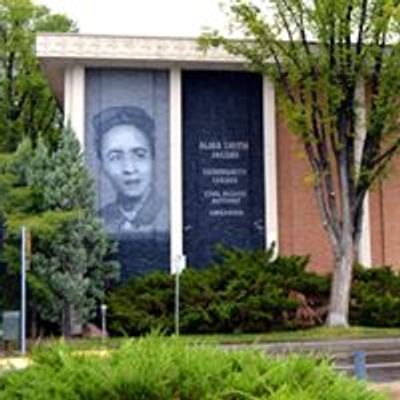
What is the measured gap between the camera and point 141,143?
121 ft

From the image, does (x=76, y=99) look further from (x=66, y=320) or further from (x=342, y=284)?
(x=342, y=284)

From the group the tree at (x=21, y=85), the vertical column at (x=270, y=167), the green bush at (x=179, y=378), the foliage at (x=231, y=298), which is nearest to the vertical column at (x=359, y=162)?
the vertical column at (x=270, y=167)

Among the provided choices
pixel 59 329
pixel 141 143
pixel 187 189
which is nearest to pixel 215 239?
pixel 187 189

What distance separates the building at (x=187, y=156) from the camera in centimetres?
3641

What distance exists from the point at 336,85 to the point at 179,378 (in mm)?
27973

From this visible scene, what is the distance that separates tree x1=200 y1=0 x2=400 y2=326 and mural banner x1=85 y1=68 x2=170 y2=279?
14.6 ft

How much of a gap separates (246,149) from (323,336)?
10036 millimetres

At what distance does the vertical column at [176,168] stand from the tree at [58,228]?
3640 mm

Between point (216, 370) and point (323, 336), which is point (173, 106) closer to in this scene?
point (323, 336)

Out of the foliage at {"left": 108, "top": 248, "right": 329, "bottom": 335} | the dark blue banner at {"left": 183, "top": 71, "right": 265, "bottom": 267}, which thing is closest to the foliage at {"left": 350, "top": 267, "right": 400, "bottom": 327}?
the foliage at {"left": 108, "top": 248, "right": 329, "bottom": 335}

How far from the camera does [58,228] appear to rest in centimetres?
3142

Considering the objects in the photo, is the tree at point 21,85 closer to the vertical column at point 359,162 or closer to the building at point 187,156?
the building at point 187,156

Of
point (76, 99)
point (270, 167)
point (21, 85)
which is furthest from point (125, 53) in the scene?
point (21, 85)

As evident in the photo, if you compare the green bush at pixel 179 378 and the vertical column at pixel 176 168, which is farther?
the vertical column at pixel 176 168
